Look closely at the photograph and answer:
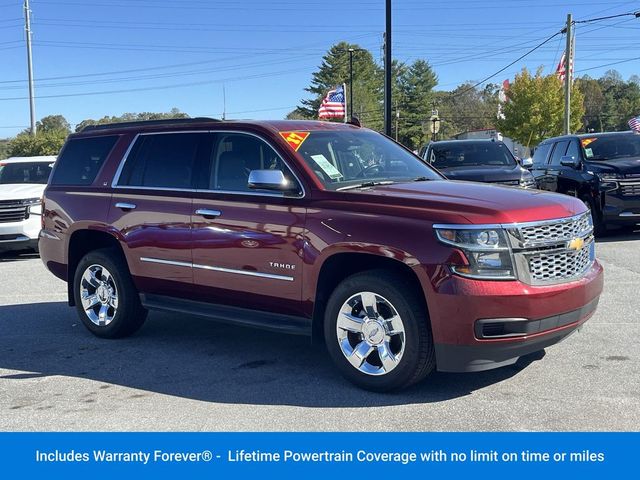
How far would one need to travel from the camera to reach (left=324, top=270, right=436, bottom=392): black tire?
4.36m


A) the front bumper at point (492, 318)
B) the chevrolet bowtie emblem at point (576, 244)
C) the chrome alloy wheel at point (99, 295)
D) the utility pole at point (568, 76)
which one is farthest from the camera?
the utility pole at point (568, 76)

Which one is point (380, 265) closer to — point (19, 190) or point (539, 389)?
point (539, 389)

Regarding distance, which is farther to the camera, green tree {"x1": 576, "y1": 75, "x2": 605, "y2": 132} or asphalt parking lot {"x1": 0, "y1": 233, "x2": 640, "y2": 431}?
green tree {"x1": 576, "y1": 75, "x2": 605, "y2": 132}

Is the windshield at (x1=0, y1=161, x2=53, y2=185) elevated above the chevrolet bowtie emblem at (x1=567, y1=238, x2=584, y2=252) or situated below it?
above

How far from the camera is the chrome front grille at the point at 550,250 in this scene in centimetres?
420

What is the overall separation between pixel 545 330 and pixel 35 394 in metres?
3.57

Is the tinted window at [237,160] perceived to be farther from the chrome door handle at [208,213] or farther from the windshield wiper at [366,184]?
the windshield wiper at [366,184]

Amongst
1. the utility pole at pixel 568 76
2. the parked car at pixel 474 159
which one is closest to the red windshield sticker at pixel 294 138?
the parked car at pixel 474 159

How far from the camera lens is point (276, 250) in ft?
16.3

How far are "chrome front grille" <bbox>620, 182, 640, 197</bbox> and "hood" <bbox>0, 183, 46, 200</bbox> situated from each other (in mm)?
9969

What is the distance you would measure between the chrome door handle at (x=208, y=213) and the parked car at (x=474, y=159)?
7.41m

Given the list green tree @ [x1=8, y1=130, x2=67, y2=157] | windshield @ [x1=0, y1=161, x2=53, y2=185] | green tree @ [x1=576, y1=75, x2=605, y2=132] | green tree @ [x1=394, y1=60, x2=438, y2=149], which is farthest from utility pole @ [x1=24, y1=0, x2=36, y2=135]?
green tree @ [x1=576, y1=75, x2=605, y2=132]

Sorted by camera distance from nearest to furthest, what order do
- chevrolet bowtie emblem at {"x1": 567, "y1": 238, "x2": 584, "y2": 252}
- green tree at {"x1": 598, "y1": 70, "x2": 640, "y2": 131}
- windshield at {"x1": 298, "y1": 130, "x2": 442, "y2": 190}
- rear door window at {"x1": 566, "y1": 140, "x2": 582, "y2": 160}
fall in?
chevrolet bowtie emblem at {"x1": 567, "y1": 238, "x2": 584, "y2": 252}
windshield at {"x1": 298, "y1": 130, "x2": 442, "y2": 190}
rear door window at {"x1": 566, "y1": 140, "x2": 582, "y2": 160}
green tree at {"x1": 598, "y1": 70, "x2": 640, "y2": 131}

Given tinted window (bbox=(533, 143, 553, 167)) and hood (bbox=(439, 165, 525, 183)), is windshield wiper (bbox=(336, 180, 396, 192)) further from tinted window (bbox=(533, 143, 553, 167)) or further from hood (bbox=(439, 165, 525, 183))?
tinted window (bbox=(533, 143, 553, 167))
